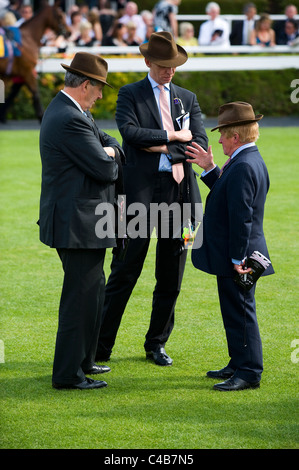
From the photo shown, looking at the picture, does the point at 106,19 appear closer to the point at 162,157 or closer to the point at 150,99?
the point at 150,99

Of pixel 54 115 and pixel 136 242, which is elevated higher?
pixel 54 115

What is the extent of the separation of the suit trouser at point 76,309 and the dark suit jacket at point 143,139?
63 centimetres

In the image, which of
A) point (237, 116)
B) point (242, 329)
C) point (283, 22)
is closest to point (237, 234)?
point (242, 329)

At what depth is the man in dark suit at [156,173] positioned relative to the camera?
17.4 ft

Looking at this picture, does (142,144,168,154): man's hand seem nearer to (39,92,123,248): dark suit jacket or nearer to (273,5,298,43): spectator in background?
(39,92,123,248): dark suit jacket

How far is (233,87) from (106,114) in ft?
10.5

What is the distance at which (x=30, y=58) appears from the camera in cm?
1692

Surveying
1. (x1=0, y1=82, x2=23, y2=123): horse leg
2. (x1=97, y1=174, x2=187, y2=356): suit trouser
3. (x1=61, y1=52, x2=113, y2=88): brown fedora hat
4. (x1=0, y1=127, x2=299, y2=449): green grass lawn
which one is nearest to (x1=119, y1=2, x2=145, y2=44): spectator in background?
(x1=0, y1=82, x2=23, y2=123): horse leg

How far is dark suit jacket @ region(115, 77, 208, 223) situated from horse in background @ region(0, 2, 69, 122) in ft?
37.9

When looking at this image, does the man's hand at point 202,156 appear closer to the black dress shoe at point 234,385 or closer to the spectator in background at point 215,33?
the black dress shoe at point 234,385
